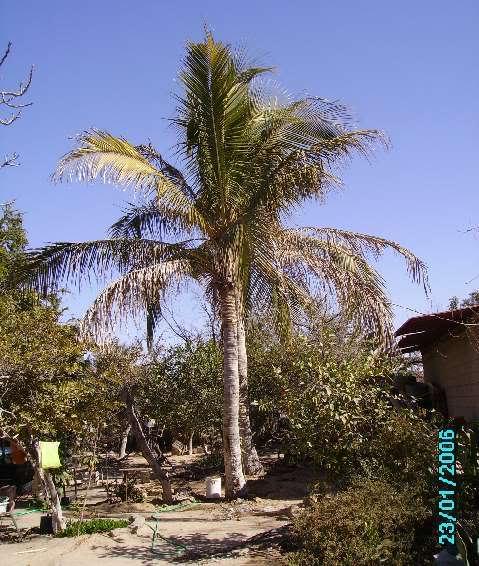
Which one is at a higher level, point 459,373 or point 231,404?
point 459,373

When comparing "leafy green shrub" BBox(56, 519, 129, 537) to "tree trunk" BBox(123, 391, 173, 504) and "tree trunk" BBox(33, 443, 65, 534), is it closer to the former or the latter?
"tree trunk" BBox(33, 443, 65, 534)

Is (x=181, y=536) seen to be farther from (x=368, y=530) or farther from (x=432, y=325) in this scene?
(x=432, y=325)

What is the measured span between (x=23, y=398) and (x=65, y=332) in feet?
4.45

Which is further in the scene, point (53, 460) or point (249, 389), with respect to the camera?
point (249, 389)

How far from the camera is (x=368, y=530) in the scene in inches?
225

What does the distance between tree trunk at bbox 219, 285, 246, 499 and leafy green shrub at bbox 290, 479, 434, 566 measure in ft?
15.9

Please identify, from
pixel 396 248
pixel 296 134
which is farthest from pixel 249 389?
pixel 296 134

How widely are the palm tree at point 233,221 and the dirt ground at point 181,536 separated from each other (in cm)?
103

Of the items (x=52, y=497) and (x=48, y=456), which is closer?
(x=48, y=456)

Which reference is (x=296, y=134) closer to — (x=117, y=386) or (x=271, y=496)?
(x=117, y=386)

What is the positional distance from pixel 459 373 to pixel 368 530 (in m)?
5.85

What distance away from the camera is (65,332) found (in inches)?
398

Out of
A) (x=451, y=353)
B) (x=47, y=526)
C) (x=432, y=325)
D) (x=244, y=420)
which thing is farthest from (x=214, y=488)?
(x=432, y=325)

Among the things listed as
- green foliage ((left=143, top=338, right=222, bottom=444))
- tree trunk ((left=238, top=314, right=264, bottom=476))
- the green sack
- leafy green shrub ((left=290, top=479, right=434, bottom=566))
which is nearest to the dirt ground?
tree trunk ((left=238, top=314, right=264, bottom=476))
